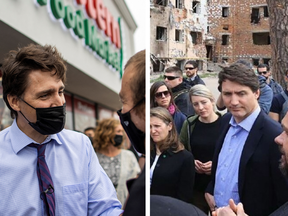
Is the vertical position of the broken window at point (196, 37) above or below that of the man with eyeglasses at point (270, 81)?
above

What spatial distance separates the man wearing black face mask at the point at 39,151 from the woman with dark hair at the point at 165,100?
0.63 m

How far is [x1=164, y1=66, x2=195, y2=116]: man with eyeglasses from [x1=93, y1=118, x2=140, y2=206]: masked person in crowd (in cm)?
59

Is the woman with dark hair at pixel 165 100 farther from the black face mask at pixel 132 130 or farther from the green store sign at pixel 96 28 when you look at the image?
the green store sign at pixel 96 28

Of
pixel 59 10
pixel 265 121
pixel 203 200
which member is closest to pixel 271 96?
pixel 265 121

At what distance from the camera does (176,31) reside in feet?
7.82

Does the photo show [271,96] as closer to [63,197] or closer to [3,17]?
[63,197]

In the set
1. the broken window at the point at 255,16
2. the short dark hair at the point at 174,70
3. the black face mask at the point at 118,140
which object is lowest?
the black face mask at the point at 118,140

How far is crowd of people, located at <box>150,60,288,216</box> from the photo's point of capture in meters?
2.08

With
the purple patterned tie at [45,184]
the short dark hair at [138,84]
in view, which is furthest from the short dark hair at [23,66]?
the short dark hair at [138,84]

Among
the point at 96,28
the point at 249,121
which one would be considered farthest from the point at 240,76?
the point at 96,28

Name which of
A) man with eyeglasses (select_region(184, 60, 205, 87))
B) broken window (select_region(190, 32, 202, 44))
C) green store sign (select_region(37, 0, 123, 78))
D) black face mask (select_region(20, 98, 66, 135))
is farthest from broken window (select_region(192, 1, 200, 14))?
green store sign (select_region(37, 0, 123, 78))

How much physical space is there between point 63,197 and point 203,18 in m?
1.28

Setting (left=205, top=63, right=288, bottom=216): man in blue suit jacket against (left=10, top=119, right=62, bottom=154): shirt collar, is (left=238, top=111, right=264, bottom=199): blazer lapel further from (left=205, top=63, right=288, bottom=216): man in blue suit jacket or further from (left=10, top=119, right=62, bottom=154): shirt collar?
(left=10, top=119, right=62, bottom=154): shirt collar

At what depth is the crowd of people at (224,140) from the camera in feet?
6.81
